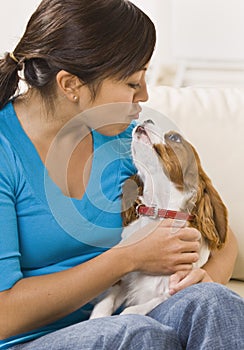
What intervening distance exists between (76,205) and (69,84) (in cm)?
24

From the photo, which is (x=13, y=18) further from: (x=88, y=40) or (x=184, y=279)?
(x=184, y=279)

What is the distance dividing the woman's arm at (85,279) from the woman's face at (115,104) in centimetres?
23

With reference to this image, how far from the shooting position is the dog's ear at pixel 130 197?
1525 millimetres

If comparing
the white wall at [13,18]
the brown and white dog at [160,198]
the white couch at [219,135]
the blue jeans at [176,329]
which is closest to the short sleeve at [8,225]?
the blue jeans at [176,329]

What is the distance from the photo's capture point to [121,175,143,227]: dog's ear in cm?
153

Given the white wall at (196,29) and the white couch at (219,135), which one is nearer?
the white couch at (219,135)

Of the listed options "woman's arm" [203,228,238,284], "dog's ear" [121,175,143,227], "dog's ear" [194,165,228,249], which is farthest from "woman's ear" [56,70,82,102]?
"woman's arm" [203,228,238,284]

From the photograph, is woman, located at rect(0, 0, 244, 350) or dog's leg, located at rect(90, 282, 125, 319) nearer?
woman, located at rect(0, 0, 244, 350)

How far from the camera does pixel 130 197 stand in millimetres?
1541

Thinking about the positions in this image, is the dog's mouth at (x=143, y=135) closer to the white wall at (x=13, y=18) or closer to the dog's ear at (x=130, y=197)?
the dog's ear at (x=130, y=197)

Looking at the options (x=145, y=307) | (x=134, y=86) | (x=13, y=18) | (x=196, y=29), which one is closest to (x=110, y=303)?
(x=145, y=307)

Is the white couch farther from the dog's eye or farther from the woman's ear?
the woman's ear

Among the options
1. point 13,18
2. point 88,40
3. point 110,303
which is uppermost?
point 88,40

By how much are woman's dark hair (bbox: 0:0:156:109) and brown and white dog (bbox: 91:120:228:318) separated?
176 millimetres
